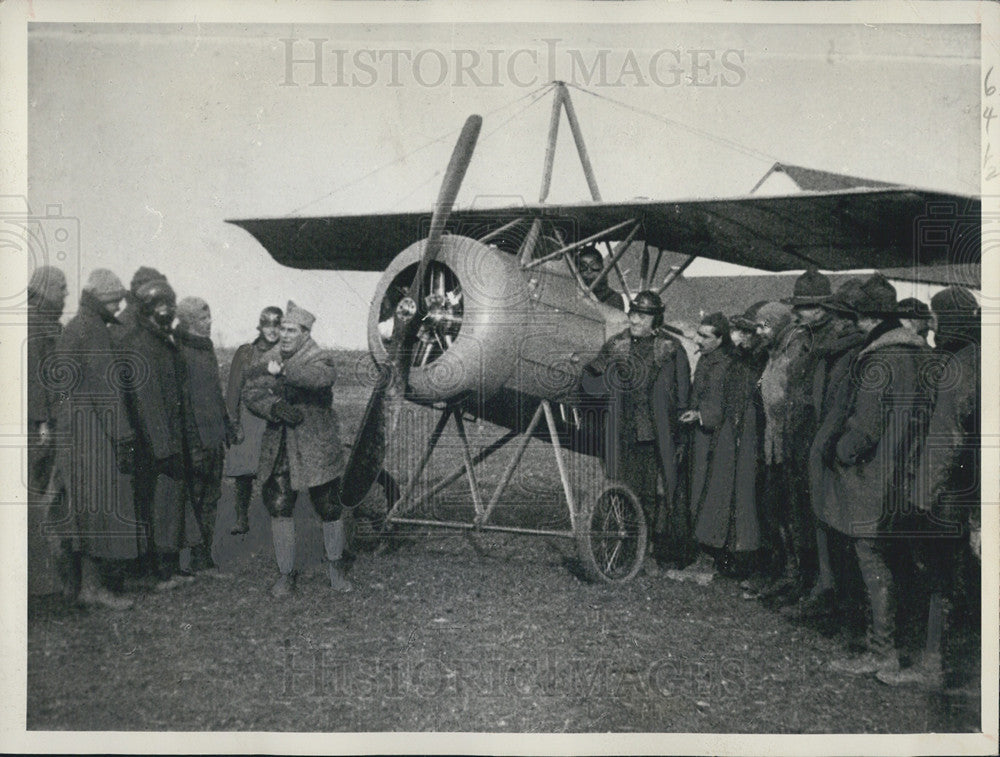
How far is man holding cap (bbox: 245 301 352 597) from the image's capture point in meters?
4.07

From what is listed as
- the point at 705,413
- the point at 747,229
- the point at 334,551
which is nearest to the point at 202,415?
the point at 334,551

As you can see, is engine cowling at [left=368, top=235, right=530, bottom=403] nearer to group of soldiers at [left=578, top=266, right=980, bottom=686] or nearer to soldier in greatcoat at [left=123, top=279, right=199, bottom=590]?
group of soldiers at [left=578, top=266, right=980, bottom=686]

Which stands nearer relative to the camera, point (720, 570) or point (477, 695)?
point (477, 695)

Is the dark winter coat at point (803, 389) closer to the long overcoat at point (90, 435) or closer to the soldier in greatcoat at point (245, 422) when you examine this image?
the soldier in greatcoat at point (245, 422)

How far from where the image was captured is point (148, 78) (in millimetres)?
4102

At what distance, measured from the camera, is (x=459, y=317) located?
4.20 metres

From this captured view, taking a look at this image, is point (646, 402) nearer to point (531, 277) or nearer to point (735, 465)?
point (735, 465)

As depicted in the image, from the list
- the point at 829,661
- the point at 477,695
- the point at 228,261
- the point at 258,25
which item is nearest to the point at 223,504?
the point at 228,261

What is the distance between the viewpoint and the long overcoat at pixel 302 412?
160 inches

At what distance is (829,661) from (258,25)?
4267 millimetres

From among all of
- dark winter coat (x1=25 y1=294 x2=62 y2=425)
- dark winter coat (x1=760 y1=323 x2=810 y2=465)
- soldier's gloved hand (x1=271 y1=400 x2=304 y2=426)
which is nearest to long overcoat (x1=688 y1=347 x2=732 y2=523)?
dark winter coat (x1=760 y1=323 x2=810 y2=465)

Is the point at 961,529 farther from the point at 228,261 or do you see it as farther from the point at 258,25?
the point at 258,25

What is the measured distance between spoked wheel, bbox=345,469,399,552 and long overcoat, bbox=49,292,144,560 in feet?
3.93

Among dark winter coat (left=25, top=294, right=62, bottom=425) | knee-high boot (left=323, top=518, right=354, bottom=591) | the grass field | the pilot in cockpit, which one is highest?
the pilot in cockpit
